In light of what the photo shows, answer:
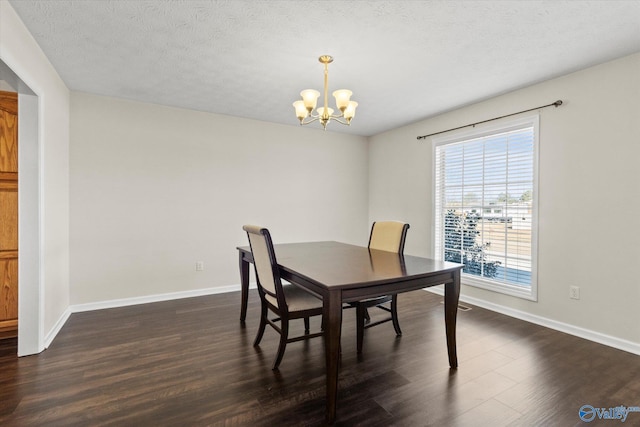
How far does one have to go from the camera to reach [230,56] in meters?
2.59

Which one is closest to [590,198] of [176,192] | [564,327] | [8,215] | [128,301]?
[564,327]

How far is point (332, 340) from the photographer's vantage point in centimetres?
168

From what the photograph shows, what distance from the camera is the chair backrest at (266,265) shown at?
2119 mm

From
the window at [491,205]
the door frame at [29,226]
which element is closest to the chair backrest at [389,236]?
the window at [491,205]

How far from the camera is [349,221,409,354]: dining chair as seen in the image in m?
2.48

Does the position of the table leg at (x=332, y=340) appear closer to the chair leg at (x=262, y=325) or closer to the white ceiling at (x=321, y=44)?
the chair leg at (x=262, y=325)

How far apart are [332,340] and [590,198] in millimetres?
2727

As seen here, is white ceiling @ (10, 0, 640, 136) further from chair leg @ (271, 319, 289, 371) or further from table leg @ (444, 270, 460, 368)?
chair leg @ (271, 319, 289, 371)

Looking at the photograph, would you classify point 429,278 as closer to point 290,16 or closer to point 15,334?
point 290,16

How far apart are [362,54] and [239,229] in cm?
280

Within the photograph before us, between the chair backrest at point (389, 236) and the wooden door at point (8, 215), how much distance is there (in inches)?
131

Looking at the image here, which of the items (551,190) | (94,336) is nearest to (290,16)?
(551,190)

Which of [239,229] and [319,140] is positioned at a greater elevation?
[319,140]

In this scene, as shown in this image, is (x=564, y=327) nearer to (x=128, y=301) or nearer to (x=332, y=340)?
(x=332, y=340)
